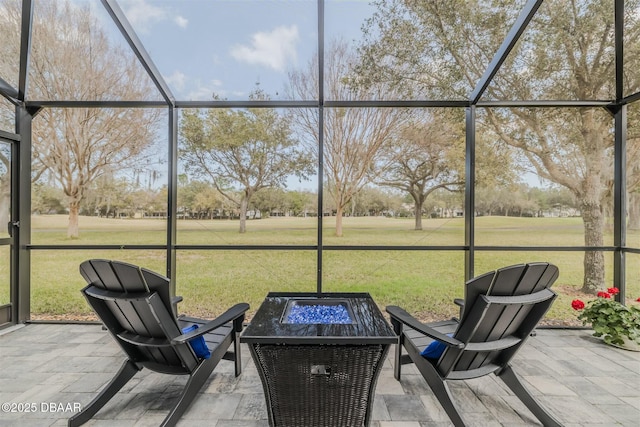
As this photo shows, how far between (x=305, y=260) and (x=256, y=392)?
2.11 m

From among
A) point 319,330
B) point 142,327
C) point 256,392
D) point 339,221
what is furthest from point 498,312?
point 339,221

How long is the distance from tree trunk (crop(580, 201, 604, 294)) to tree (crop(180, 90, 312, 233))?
A: 4.06m

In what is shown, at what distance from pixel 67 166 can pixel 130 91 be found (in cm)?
141

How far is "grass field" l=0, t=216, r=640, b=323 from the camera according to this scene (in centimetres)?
404

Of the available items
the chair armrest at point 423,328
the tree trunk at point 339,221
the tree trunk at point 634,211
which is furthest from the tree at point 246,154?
the tree trunk at point 634,211

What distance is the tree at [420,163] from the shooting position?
420 cm

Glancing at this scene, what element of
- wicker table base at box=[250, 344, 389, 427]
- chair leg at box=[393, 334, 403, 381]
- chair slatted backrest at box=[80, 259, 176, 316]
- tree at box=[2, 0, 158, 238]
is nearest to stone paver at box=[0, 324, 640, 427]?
chair leg at box=[393, 334, 403, 381]

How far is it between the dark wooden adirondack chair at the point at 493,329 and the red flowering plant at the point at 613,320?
2.01 m

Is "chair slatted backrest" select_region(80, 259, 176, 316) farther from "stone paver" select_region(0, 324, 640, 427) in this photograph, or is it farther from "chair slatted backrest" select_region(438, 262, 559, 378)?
"chair slatted backrest" select_region(438, 262, 559, 378)

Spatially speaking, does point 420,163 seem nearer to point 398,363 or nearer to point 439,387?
point 398,363

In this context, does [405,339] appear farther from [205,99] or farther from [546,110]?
[546,110]

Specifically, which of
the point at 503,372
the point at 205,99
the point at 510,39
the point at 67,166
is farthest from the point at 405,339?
the point at 67,166

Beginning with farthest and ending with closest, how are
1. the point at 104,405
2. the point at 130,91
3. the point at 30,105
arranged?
1. the point at 130,91
2. the point at 30,105
3. the point at 104,405

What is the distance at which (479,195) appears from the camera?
4.13 m
